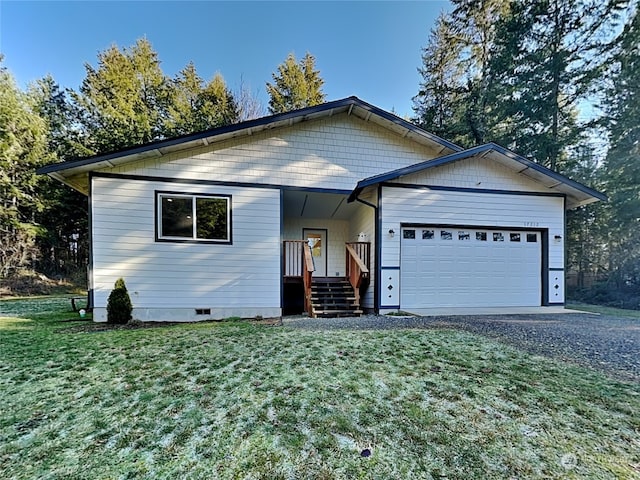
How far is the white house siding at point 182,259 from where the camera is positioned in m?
7.09

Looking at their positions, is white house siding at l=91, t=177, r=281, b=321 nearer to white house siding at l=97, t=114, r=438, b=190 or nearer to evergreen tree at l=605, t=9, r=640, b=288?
white house siding at l=97, t=114, r=438, b=190

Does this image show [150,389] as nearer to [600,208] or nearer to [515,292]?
[515,292]

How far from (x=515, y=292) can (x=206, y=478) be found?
9.17m

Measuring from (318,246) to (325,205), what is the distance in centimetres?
211

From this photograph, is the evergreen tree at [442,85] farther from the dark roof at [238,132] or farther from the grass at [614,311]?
the grass at [614,311]

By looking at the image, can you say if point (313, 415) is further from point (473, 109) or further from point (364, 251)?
point (473, 109)

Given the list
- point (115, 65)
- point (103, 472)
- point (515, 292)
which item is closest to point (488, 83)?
point (515, 292)

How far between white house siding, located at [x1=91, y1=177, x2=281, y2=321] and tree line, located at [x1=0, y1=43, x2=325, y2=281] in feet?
45.3

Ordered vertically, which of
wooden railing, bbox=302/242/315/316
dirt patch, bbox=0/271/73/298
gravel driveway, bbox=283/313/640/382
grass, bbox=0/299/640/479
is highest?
wooden railing, bbox=302/242/315/316

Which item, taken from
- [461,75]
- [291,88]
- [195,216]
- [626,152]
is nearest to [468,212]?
[195,216]

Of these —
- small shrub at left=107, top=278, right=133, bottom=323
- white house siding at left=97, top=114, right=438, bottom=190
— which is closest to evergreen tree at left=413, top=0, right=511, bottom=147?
white house siding at left=97, top=114, right=438, bottom=190

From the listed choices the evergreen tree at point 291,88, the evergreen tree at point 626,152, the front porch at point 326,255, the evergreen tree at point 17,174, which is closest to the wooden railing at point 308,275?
the front porch at point 326,255

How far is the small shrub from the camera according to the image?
22.0 feet

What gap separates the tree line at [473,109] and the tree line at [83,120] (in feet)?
0.25
